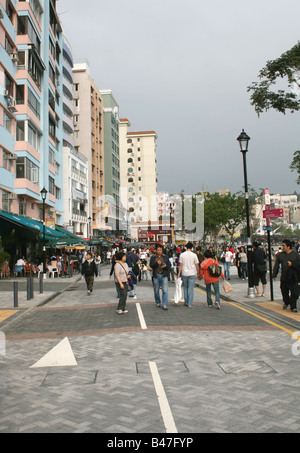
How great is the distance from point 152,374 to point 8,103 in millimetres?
27417

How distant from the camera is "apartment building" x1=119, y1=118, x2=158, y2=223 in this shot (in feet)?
390


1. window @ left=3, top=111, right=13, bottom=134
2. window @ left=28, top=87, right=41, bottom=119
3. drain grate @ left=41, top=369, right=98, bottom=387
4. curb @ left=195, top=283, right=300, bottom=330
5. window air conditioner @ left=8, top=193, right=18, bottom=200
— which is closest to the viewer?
drain grate @ left=41, top=369, right=98, bottom=387

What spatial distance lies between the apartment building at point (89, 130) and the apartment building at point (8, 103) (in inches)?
1408

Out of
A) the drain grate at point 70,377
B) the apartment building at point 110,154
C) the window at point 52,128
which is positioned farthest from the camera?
the apartment building at point 110,154

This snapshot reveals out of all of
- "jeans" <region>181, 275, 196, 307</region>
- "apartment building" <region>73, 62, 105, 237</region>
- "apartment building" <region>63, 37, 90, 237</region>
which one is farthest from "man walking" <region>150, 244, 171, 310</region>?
"apartment building" <region>73, 62, 105, 237</region>

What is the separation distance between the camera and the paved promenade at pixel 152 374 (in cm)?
432

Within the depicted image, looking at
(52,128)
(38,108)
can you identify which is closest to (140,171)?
(52,128)

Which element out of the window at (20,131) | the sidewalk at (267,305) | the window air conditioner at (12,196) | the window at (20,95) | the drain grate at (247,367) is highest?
the window at (20,95)

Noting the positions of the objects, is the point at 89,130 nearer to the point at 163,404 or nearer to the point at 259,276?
the point at 259,276

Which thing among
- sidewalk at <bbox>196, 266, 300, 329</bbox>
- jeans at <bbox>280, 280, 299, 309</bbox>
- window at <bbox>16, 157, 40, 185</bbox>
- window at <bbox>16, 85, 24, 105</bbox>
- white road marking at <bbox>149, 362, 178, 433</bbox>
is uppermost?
window at <bbox>16, 85, 24, 105</bbox>

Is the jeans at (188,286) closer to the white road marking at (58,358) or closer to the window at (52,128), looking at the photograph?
the white road marking at (58,358)

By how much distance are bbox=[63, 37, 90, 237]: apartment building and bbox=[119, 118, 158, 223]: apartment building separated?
54.4m

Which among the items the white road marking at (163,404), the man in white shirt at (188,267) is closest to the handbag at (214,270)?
the man in white shirt at (188,267)

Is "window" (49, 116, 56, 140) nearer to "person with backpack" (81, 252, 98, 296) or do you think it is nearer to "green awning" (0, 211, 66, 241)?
"green awning" (0, 211, 66, 241)
